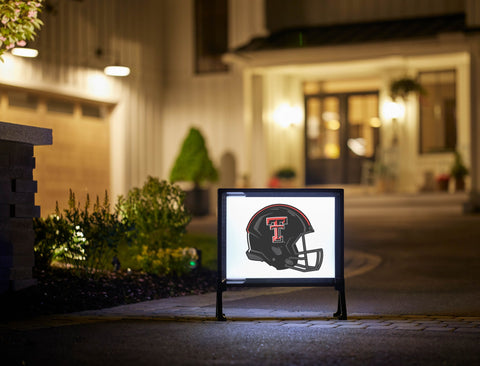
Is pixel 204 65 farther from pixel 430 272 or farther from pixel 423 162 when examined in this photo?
pixel 430 272

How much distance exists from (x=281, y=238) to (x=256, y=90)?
14.9m

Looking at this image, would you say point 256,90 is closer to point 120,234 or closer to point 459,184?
point 459,184

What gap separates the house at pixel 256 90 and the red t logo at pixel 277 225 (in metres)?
11.5

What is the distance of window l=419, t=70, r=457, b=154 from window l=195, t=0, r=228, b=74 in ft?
19.8

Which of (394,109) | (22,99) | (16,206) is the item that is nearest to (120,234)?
(16,206)

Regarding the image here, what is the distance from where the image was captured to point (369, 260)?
11.5 meters

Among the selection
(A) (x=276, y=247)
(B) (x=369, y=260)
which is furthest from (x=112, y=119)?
(A) (x=276, y=247)

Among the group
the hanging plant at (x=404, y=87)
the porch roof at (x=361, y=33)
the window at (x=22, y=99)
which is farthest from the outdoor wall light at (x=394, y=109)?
the window at (x=22, y=99)

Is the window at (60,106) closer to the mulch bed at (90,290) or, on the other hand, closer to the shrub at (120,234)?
the shrub at (120,234)

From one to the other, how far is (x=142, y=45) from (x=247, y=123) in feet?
12.1

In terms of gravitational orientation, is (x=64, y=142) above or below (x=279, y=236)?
above

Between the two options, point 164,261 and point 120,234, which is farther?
point 164,261

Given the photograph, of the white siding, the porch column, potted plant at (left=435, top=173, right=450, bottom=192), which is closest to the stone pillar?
the white siding

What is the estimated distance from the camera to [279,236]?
6781 mm
